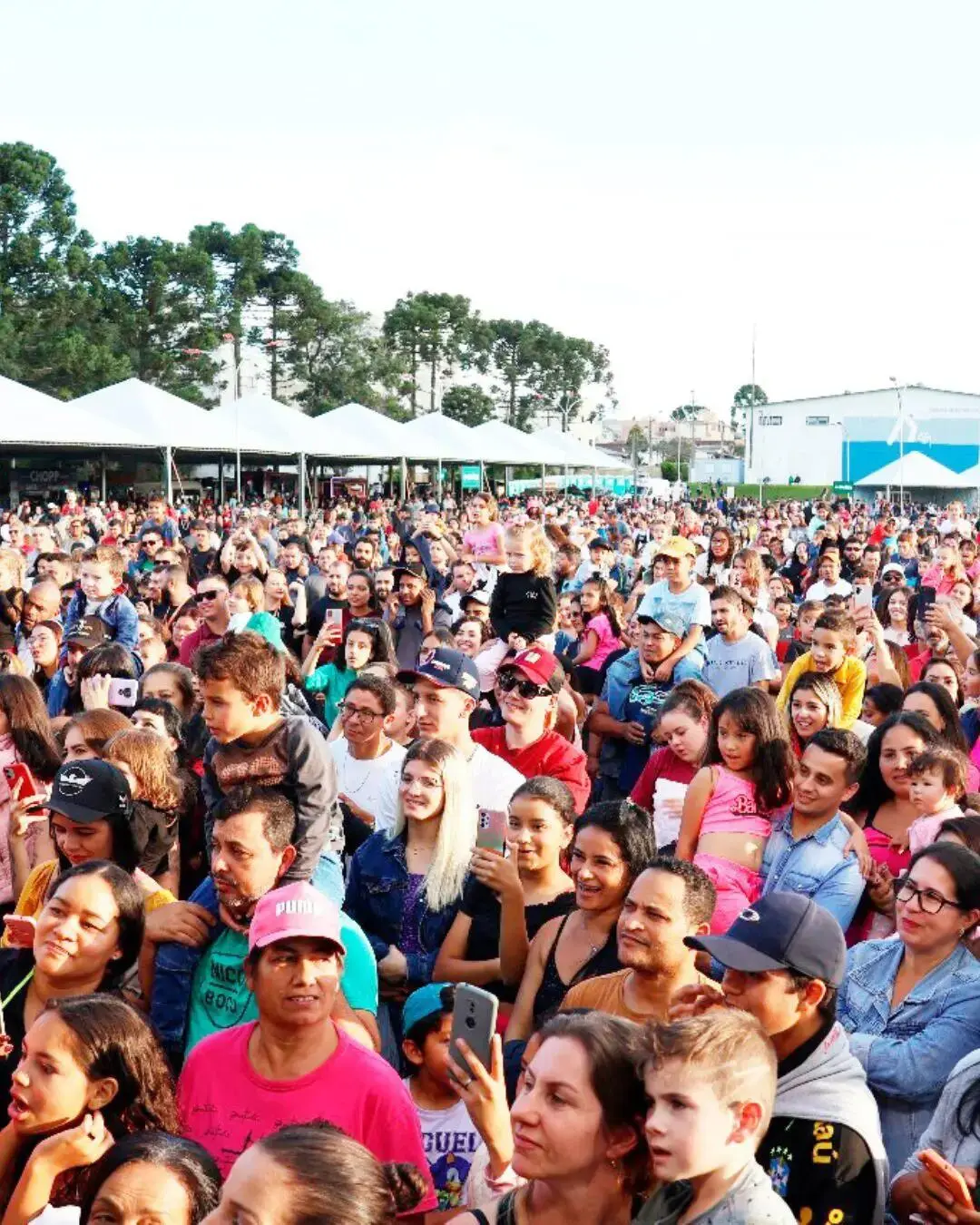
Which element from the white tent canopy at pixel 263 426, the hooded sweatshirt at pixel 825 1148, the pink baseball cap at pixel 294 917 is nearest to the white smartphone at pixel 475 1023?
the pink baseball cap at pixel 294 917

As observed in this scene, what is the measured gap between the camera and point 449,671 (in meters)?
4.98

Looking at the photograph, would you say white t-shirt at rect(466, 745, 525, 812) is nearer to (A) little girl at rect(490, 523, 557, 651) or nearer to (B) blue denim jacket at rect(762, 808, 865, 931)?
(B) blue denim jacket at rect(762, 808, 865, 931)

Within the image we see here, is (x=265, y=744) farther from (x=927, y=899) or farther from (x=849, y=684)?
(x=849, y=684)

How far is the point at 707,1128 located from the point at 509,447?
137ft

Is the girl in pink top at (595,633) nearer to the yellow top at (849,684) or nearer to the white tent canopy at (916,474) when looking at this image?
the yellow top at (849,684)

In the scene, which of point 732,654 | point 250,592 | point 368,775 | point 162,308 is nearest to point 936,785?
point 368,775

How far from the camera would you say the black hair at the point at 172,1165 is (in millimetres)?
2406

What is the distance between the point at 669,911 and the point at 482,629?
15.4 ft

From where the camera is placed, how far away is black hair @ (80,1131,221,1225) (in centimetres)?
241

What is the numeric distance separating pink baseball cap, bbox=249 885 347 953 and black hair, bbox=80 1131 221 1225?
1.67 ft

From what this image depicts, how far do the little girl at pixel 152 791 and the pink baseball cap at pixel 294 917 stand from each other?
1275mm

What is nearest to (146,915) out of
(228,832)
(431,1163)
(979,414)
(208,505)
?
(228,832)

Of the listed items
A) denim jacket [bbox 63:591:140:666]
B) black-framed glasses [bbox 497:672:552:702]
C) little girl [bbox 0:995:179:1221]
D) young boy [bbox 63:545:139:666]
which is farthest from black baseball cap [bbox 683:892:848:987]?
denim jacket [bbox 63:591:140:666]

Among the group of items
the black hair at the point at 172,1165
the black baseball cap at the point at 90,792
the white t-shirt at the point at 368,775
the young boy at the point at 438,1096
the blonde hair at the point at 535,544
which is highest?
the blonde hair at the point at 535,544
